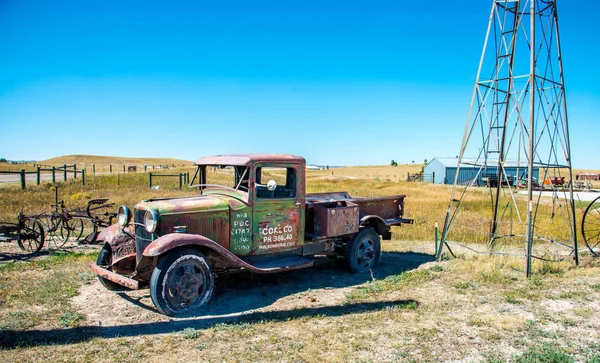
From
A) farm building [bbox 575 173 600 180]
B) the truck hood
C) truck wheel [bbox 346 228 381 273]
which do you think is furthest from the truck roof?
farm building [bbox 575 173 600 180]

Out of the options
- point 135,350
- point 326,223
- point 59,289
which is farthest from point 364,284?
point 59,289

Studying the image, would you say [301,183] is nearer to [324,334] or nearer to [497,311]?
[324,334]

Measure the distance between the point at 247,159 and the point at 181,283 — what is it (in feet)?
7.21

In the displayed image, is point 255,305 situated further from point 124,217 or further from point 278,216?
point 124,217

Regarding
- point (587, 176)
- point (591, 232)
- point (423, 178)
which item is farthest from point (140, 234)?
point (587, 176)

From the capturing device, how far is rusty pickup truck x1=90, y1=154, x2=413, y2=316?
6.07 metres

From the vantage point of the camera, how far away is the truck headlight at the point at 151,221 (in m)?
6.11

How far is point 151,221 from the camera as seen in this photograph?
6.19m

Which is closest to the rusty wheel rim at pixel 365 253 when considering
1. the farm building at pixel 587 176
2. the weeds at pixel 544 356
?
the weeds at pixel 544 356

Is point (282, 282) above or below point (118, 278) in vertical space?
below

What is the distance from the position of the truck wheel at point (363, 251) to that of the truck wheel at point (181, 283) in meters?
3.24

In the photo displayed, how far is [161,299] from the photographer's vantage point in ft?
19.2

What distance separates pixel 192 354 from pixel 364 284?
393cm

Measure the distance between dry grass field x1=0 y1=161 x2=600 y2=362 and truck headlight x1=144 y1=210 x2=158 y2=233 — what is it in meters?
1.23
